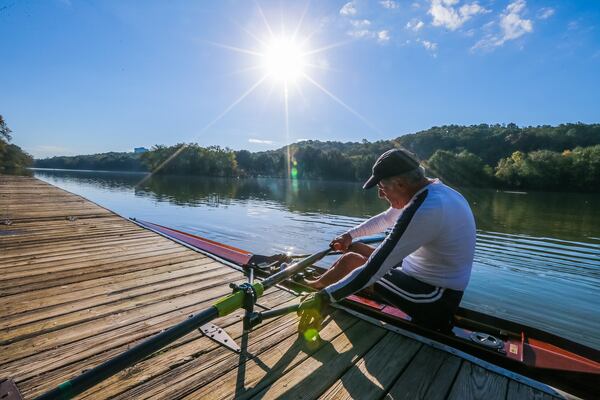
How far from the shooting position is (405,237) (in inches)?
102

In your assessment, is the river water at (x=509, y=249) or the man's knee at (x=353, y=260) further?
the river water at (x=509, y=249)

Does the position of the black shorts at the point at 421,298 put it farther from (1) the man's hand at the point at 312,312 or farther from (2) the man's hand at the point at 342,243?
(2) the man's hand at the point at 342,243

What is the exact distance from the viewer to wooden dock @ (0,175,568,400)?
7.80 ft

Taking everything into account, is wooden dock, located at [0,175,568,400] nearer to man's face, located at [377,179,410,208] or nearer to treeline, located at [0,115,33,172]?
man's face, located at [377,179,410,208]

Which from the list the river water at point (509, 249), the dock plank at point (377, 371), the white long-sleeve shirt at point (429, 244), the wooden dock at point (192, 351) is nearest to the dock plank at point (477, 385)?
the wooden dock at point (192, 351)

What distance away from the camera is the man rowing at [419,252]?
102 inches

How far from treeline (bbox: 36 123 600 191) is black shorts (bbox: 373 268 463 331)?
288 feet

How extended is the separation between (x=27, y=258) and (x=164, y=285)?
2929mm

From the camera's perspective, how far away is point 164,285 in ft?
14.5

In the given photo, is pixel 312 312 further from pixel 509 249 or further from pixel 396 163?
pixel 509 249

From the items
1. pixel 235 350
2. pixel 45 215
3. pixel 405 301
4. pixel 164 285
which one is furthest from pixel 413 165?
pixel 45 215

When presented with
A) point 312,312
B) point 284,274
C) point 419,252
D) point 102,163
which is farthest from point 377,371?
point 102,163

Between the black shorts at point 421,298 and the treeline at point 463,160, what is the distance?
87.7 m

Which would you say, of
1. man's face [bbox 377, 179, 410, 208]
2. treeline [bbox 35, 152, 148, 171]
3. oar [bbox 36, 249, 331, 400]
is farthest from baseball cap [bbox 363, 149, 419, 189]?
treeline [bbox 35, 152, 148, 171]
